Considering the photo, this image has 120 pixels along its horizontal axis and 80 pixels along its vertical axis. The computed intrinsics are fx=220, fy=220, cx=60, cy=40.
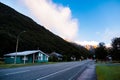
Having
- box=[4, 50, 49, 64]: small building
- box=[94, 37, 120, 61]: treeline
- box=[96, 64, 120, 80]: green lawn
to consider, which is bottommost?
box=[96, 64, 120, 80]: green lawn

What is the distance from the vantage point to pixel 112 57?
112 metres

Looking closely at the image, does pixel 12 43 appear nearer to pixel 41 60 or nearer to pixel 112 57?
pixel 41 60

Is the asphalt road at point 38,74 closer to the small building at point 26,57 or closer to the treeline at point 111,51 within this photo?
the small building at point 26,57

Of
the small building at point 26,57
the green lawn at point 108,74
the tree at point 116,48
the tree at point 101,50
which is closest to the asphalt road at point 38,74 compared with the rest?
the green lawn at point 108,74

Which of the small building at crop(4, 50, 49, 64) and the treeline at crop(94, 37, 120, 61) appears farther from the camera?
the treeline at crop(94, 37, 120, 61)

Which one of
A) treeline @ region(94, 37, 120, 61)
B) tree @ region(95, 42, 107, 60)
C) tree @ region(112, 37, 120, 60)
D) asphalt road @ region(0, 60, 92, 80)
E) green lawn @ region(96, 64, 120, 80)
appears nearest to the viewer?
asphalt road @ region(0, 60, 92, 80)

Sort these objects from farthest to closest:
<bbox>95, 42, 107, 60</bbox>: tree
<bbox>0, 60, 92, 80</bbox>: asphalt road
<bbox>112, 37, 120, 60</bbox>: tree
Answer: <bbox>95, 42, 107, 60</bbox>: tree < <bbox>112, 37, 120, 60</bbox>: tree < <bbox>0, 60, 92, 80</bbox>: asphalt road

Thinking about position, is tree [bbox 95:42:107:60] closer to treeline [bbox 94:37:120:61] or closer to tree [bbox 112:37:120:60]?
treeline [bbox 94:37:120:61]

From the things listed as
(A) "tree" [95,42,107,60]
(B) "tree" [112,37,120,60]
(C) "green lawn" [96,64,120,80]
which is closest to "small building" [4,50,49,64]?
(A) "tree" [95,42,107,60]

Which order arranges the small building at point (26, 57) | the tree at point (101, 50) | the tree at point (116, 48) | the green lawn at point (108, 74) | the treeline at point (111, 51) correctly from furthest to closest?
the tree at point (101, 50)
the treeline at point (111, 51)
the tree at point (116, 48)
the small building at point (26, 57)
the green lawn at point (108, 74)

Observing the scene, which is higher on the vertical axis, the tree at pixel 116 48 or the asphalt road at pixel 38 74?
the tree at pixel 116 48

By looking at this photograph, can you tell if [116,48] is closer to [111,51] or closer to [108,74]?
[111,51]

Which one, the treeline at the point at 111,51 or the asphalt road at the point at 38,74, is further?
the treeline at the point at 111,51

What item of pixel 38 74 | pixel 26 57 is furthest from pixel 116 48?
pixel 38 74
